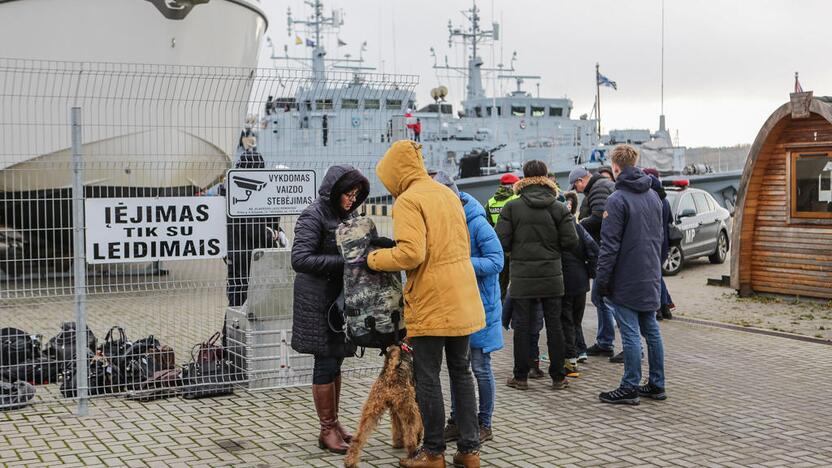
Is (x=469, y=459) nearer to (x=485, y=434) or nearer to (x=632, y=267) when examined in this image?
(x=485, y=434)

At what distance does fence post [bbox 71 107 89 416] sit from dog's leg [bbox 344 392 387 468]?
7.57ft

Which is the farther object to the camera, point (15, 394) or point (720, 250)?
point (720, 250)

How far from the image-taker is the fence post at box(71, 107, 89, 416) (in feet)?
20.1

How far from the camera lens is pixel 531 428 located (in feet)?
19.6

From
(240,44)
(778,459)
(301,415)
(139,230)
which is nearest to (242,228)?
(139,230)

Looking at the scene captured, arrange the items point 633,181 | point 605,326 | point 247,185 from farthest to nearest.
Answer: point 605,326 → point 247,185 → point 633,181

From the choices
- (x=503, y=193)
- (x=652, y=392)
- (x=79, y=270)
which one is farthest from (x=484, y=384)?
(x=503, y=193)

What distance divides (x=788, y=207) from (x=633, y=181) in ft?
19.7

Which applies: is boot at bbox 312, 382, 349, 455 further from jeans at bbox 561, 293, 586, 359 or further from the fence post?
jeans at bbox 561, 293, 586, 359

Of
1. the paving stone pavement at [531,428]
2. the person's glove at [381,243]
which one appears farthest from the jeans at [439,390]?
the person's glove at [381,243]

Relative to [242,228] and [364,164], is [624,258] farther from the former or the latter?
[242,228]

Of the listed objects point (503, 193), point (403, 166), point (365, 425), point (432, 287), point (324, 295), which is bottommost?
point (365, 425)

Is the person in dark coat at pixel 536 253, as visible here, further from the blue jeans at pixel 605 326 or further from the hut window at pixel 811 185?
the hut window at pixel 811 185

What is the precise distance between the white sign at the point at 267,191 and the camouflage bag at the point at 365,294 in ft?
6.43
